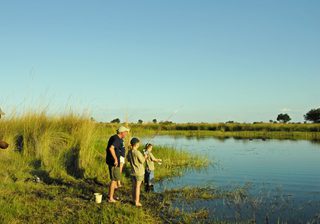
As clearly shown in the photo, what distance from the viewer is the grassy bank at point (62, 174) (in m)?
7.63

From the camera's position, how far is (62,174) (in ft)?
40.2

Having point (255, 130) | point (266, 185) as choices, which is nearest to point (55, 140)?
point (266, 185)

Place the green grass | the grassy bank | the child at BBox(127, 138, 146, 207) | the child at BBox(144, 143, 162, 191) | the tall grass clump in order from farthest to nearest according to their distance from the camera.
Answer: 1. the green grass
2. the tall grass clump
3. the child at BBox(144, 143, 162, 191)
4. the child at BBox(127, 138, 146, 207)
5. the grassy bank

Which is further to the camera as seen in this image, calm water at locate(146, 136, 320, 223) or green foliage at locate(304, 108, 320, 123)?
green foliage at locate(304, 108, 320, 123)

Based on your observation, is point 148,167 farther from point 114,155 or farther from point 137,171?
point 137,171

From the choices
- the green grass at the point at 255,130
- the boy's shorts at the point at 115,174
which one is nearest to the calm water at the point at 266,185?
the boy's shorts at the point at 115,174

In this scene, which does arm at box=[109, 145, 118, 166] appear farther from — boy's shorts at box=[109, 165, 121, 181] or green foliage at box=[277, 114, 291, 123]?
green foliage at box=[277, 114, 291, 123]

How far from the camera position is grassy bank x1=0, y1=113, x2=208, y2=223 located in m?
7.63

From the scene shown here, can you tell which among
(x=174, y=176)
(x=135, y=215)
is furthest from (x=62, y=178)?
(x=135, y=215)

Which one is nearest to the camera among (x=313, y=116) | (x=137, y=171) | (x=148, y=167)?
(x=137, y=171)

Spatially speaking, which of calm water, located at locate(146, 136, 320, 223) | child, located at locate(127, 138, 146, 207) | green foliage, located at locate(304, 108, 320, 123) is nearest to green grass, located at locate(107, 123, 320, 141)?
calm water, located at locate(146, 136, 320, 223)

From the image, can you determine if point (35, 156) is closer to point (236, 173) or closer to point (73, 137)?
point (73, 137)

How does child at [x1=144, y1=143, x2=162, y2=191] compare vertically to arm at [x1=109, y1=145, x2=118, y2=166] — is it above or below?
below

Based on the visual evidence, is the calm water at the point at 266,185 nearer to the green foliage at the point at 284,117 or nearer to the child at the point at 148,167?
the child at the point at 148,167
